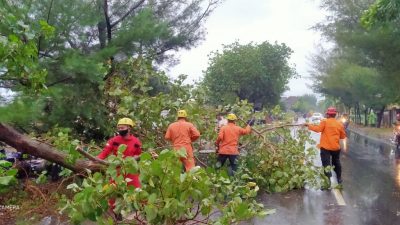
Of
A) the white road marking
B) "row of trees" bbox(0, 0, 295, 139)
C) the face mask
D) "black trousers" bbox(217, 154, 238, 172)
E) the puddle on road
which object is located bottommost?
the puddle on road

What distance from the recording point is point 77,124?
10.2 m

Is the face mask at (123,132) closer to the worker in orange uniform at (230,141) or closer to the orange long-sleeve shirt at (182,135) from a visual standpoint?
the orange long-sleeve shirt at (182,135)

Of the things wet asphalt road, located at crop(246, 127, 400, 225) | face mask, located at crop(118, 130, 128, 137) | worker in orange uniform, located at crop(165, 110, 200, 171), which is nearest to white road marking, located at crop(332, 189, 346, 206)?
wet asphalt road, located at crop(246, 127, 400, 225)

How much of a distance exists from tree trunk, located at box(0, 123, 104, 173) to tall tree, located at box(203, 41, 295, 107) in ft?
114

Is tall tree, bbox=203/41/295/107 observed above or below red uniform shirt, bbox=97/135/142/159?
above

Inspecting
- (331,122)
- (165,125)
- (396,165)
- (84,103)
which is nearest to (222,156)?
(165,125)

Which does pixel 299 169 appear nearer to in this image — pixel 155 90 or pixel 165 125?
pixel 165 125

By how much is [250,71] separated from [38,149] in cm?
3696

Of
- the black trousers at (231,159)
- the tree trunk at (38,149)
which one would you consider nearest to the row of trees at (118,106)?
the tree trunk at (38,149)

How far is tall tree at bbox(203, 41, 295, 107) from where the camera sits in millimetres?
41688

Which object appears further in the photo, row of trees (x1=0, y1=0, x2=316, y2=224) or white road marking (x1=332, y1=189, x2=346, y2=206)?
white road marking (x1=332, y1=189, x2=346, y2=206)

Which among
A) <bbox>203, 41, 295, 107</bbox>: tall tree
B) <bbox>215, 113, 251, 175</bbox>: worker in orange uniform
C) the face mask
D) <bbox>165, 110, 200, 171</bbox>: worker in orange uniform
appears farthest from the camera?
<bbox>203, 41, 295, 107</bbox>: tall tree

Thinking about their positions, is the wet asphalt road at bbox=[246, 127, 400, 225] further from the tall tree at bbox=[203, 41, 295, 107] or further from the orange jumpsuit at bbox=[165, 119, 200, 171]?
the tall tree at bbox=[203, 41, 295, 107]

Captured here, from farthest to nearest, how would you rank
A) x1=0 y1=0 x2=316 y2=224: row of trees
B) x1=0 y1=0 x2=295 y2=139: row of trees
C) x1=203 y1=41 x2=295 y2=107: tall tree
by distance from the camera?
x1=203 y1=41 x2=295 y2=107: tall tree < x1=0 y1=0 x2=295 y2=139: row of trees < x1=0 y1=0 x2=316 y2=224: row of trees
